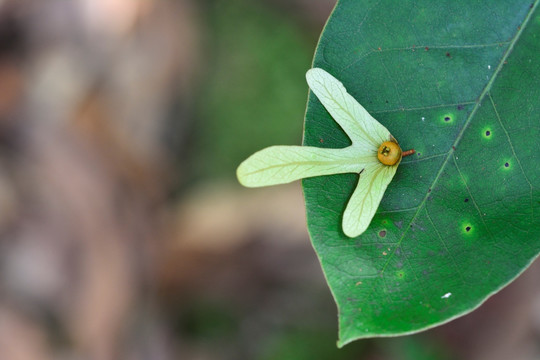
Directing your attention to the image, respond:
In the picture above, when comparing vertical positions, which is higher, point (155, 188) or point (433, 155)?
point (155, 188)

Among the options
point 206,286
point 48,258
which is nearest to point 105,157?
point 48,258

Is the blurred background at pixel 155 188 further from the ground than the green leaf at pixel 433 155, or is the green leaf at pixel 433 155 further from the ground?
the blurred background at pixel 155 188

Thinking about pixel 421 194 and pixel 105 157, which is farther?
pixel 105 157

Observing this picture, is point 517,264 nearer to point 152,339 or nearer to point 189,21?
point 152,339

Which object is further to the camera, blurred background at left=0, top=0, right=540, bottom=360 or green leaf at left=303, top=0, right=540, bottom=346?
blurred background at left=0, top=0, right=540, bottom=360

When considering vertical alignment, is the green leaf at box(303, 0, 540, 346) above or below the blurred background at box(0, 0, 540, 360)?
below
